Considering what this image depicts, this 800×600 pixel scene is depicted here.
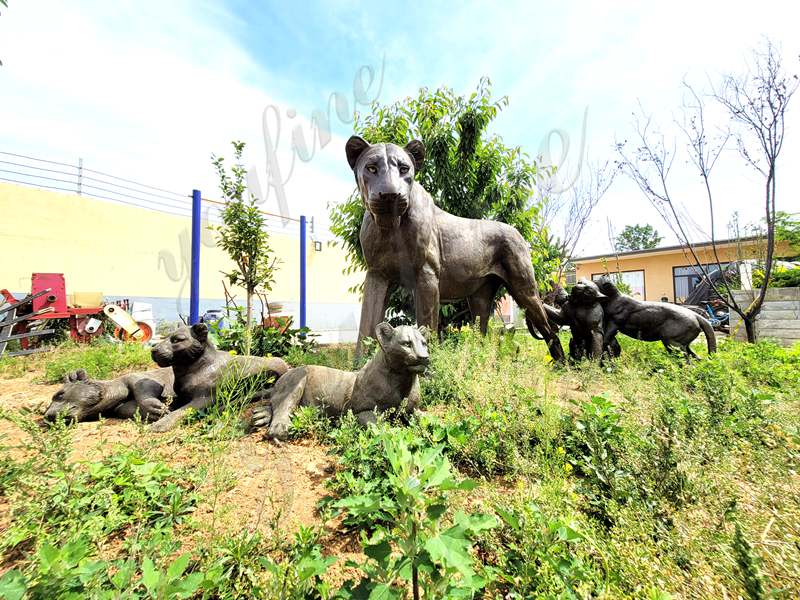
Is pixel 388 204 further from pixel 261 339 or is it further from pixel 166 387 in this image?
pixel 261 339

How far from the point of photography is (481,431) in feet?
7.52

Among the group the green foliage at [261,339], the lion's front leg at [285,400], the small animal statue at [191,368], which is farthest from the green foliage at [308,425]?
the green foliage at [261,339]

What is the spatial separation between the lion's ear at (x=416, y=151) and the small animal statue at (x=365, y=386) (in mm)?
1982

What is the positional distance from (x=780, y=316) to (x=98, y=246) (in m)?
18.2

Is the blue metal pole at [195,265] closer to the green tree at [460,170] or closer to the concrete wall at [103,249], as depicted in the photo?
the concrete wall at [103,249]

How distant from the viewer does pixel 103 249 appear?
35.1 ft

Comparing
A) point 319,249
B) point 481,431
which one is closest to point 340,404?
point 481,431

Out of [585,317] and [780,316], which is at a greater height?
[585,317]

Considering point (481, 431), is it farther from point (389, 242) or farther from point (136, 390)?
point (136, 390)

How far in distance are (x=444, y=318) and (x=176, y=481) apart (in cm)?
562

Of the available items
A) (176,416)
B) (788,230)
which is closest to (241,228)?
(176,416)

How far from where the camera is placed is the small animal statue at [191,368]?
8.59 feet

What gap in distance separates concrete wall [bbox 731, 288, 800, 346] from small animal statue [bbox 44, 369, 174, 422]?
10906mm

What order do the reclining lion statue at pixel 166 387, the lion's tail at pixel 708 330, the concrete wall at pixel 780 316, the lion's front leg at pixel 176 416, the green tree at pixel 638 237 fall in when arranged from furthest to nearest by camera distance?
1. the green tree at pixel 638 237
2. the concrete wall at pixel 780 316
3. the lion's tail at pixel 708 330
4. the reclining lion statue at pixel 166 387
5. the lion's front leg at pixel 176 416
